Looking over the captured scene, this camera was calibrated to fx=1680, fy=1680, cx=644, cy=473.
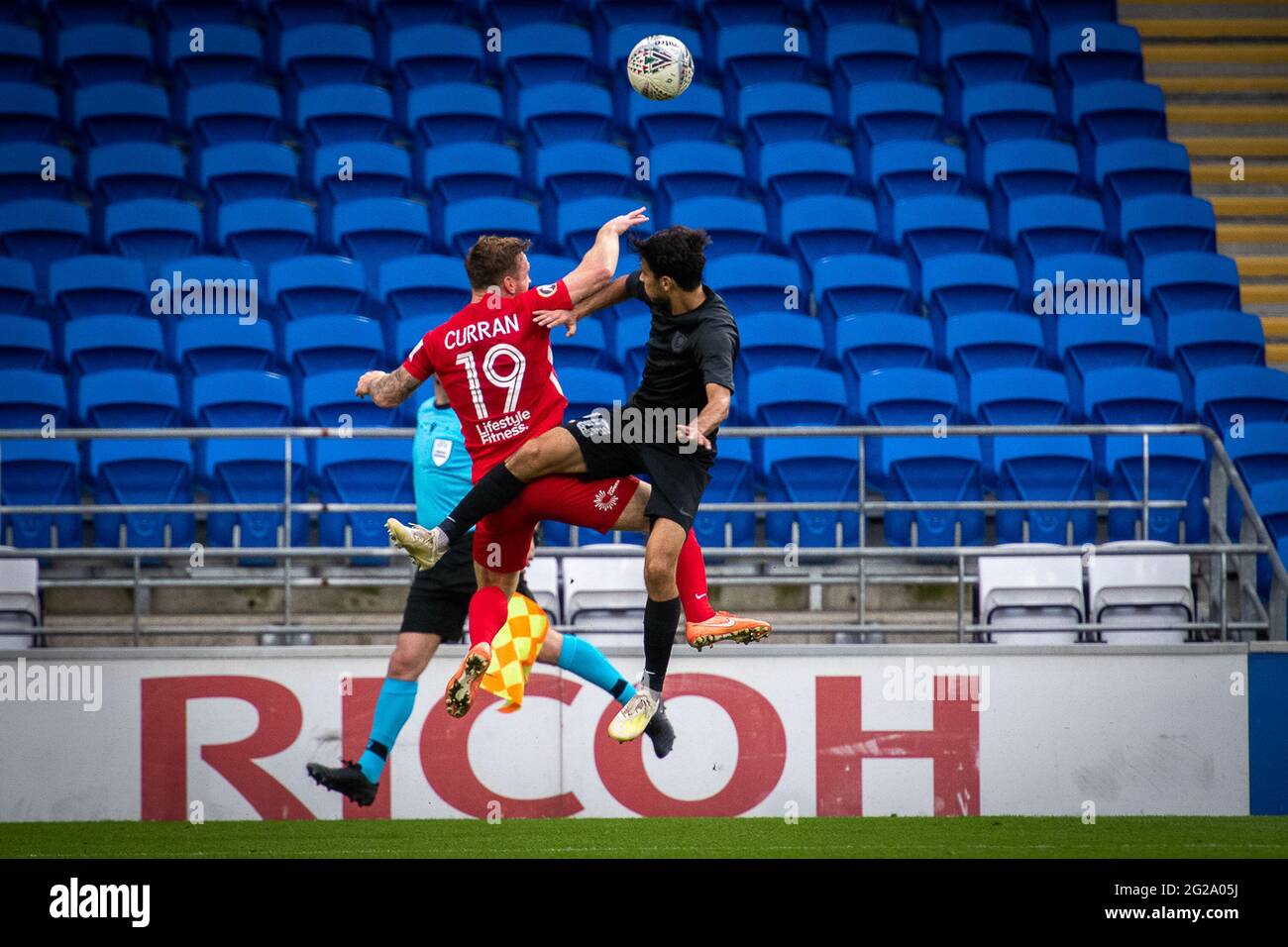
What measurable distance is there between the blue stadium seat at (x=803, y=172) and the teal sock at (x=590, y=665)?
5.86 m

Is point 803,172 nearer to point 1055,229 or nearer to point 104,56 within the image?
point 1055,229

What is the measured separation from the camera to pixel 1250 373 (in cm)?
1147

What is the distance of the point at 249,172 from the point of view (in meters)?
12.8

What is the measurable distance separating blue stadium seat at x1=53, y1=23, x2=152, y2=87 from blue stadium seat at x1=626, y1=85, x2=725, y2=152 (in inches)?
160

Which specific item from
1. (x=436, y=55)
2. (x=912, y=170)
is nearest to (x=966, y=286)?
(x=912, y=170)

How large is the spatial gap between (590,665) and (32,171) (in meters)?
7.34

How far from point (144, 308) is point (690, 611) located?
6159mm

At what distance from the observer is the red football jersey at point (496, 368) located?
7340mm

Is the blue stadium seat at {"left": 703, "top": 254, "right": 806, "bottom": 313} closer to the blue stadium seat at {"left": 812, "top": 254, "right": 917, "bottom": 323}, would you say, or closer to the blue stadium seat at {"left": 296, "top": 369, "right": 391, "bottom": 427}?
the blue stadium seat at {"left": 812, "top": 254, "right": 917, "bottom": 323}

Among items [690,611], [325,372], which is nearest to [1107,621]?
[690,611]

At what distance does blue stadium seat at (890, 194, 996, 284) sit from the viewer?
12.5m

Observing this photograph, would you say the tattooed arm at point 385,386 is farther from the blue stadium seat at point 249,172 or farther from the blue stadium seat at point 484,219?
the blue stadium seat at point 249,172

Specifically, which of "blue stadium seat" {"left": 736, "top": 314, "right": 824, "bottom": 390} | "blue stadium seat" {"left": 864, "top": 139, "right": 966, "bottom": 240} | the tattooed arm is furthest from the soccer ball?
"blue stadium seat" {"left": 864, "top": 139, "right": 966, "bottom": 240}
